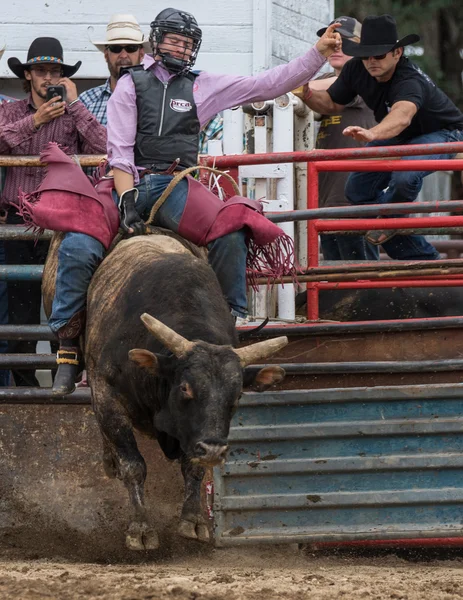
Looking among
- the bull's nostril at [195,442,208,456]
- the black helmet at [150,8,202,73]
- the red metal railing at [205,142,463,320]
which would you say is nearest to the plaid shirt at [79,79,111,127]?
the red metal railing at [205,142,463,320]

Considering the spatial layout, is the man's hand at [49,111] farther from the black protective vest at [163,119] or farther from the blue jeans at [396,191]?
the blue jeans at [396,191]

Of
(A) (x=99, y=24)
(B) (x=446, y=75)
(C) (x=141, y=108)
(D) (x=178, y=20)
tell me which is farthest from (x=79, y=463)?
(B) (x=446, y=75)

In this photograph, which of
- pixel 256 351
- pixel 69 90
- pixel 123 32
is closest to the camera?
pixel 256 351

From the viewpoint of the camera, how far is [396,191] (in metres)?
7.28

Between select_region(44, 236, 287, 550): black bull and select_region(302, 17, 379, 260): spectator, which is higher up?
select_region(302, 17, 379, 260): spectator

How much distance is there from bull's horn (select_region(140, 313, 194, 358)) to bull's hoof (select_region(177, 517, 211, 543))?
0.81 m

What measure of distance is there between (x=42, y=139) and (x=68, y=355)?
1778 millimetres

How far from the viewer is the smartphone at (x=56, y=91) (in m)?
7.23

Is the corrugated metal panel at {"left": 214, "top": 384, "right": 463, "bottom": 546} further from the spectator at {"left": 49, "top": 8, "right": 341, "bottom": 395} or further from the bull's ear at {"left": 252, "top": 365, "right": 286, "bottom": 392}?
the bull's ear at {"left": 252, "top": 365, "right": 286, "bottom": 392}

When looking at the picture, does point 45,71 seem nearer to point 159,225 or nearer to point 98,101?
point 98,101

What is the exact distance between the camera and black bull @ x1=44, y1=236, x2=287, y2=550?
16.7ft

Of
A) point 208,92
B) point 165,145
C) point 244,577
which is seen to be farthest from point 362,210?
point 244,577

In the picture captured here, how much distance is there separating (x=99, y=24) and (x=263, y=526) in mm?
4594

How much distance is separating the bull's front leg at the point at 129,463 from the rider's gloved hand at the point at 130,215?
2.82 ft
